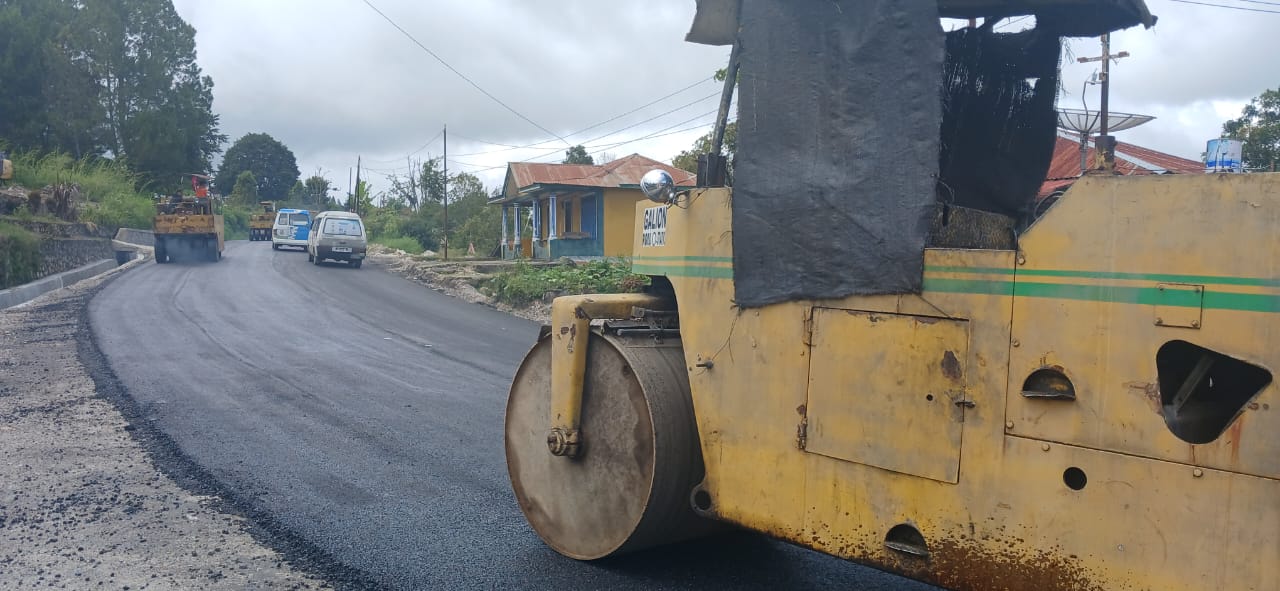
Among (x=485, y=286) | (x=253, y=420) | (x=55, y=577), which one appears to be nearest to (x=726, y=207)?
(x=55, y=577)

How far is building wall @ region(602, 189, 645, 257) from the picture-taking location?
30547 mm

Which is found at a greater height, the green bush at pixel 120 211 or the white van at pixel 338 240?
the green bush at pixel 120 211

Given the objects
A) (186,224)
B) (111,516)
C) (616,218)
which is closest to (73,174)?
(186,224)

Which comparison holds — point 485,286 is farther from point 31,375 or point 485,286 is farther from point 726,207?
point 726,207

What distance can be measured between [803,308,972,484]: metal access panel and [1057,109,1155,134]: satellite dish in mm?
1888

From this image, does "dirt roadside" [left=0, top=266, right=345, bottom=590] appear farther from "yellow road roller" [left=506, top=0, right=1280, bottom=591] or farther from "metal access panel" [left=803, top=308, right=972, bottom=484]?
"metal access panel" [left=803, top=308, right=972, bottom=484]

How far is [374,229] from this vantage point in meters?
59.5

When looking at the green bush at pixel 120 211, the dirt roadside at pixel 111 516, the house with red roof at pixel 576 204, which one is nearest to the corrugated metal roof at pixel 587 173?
the house with red roof at pixel 576 204

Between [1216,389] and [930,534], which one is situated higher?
[1216,389]

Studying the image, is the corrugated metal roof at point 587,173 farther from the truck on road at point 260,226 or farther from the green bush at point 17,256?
the truck on road at point 260,226

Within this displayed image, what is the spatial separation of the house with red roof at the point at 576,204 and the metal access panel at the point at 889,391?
2280 cm

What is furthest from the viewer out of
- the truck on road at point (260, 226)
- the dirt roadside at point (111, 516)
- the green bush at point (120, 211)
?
the truck on road at point (260, 226)

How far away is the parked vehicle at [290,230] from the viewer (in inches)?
1567

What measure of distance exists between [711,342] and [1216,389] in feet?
5.87
